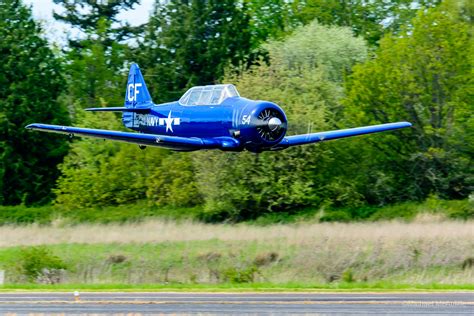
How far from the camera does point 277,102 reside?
44.6 metres

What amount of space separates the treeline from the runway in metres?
19.1

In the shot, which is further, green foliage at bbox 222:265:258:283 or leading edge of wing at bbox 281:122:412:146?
leading edge of wing at bbox 281:122:412:146

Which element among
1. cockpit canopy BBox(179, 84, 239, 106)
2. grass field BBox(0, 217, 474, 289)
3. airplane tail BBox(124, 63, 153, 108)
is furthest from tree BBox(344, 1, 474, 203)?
cockpit canopy BBox(179, 84, 239, 106)

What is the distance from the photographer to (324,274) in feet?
97.7

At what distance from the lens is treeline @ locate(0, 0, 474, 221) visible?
4356 cm

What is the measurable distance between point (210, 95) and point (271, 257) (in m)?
6.16

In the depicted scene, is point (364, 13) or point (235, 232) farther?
point (364, 13)

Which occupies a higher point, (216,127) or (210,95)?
(210,95)

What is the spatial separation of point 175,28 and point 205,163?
1667 centimetres

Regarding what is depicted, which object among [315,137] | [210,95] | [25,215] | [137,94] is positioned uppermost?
[210,95]

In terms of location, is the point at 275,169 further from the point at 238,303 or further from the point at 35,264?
the point at 238,303

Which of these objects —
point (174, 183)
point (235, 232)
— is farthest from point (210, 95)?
point (174, 183)

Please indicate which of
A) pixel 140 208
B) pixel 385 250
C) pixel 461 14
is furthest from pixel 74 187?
pixel 461 14

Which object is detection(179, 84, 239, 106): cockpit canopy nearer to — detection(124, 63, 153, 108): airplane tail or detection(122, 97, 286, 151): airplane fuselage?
detection(122, 97, 286, 151): airplane fuselage
